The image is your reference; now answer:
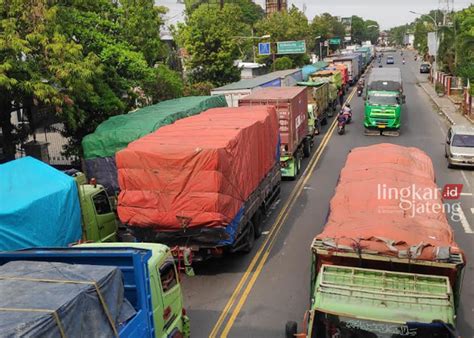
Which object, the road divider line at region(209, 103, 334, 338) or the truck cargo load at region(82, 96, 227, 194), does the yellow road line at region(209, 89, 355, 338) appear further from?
the truck cargo load at region(82, 96, 227, 194)

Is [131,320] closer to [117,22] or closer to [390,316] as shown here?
[390,316]

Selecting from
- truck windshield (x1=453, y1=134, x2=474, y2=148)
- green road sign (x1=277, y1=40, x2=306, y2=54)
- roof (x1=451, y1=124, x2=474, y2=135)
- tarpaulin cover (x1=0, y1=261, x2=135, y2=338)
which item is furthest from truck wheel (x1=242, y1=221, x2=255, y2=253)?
green road sign (x1=277, y1=40, x2=306, y2=54)

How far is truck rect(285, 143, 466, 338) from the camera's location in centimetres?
670

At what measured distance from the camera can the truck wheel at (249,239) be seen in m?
13.1

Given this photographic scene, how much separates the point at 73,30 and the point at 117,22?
3434 mm

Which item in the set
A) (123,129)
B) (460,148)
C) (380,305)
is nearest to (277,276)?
(380,305)

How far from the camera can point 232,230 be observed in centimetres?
1170

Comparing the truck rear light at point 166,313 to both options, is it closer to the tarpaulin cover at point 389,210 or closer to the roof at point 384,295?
the roof at point 384,295

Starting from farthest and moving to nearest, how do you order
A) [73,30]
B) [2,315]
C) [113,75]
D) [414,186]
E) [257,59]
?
[257,59] < [113,75] < [73,30] < [414,186] < [2,315]

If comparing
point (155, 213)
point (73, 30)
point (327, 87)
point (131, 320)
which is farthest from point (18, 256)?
point (327, 87)

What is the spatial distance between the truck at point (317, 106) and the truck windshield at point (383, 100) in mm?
2932

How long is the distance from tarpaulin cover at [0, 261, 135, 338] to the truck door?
5.99 meters

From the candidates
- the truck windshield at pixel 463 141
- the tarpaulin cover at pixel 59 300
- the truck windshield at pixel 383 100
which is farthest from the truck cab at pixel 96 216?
the truck windshield at pixel 383 100

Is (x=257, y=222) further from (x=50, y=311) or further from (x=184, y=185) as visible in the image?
(x=50, y=311)
